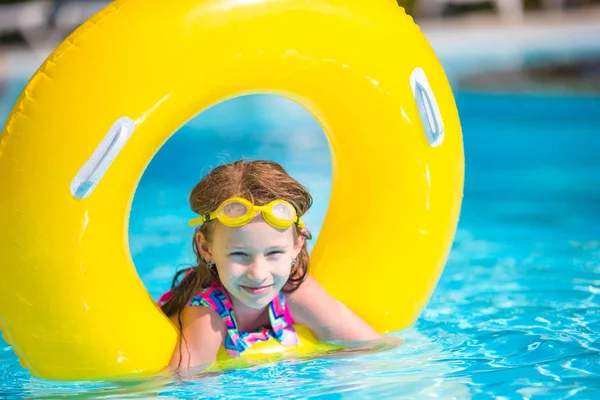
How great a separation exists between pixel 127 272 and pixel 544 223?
9.88 feet

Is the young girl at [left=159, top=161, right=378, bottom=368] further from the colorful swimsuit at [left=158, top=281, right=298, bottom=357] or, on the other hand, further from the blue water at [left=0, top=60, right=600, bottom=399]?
the blue water at [left=0, top=60, right=600, bottom=399]

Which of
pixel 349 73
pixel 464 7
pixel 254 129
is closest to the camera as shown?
pixel 349 73

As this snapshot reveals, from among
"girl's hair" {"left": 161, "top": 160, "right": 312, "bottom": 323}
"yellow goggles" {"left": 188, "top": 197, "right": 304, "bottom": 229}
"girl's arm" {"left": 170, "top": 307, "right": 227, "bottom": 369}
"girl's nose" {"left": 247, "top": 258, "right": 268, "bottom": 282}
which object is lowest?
"girl's arm" {"left": 170, "top": 307, "right": 227, "bottom": 369}

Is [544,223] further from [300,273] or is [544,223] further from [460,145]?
[300,273]

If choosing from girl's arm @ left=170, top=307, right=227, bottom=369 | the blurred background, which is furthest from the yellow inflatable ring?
the blurred background

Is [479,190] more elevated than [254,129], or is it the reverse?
[254,129]

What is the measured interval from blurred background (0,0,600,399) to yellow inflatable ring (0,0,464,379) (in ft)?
0.46

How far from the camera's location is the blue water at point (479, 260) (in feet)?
9.70

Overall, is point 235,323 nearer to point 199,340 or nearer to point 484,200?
point 199,340

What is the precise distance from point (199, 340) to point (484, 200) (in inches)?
132

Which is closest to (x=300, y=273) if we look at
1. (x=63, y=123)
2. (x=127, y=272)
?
(x=127, y=272)

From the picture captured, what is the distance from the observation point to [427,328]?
3605mm

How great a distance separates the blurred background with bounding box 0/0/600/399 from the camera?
304 cm

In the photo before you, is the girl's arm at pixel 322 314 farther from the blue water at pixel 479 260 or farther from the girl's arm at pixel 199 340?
the girl's arm at pixel 199 340
